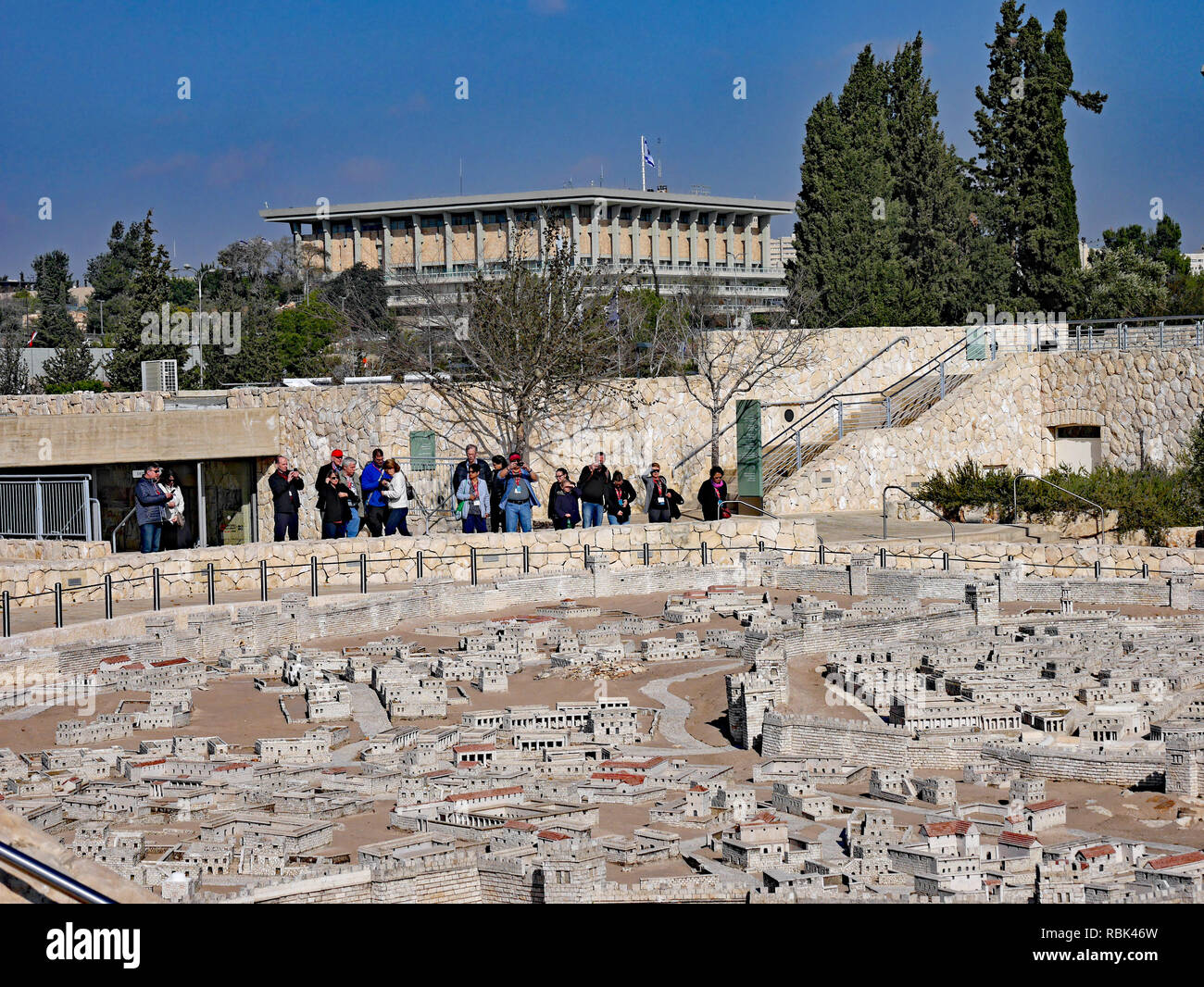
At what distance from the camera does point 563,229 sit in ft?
273

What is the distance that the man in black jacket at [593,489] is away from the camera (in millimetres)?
20578

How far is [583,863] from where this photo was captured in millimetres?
8602

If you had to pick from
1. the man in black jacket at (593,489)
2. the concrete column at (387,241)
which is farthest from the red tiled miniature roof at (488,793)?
the concrete column at (387,241)

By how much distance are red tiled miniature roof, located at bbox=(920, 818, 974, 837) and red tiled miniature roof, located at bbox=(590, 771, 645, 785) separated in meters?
2.44

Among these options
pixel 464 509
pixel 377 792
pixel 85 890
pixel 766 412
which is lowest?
pixel 377 792

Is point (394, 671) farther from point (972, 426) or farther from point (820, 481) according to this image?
point (972, 426)

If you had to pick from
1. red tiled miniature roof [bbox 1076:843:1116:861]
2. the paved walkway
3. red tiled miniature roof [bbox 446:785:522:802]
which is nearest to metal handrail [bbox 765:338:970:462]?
the paved walkway

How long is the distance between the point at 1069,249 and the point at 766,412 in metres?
12.8

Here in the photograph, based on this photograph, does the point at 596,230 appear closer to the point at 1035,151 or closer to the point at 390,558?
the point at 1035,151

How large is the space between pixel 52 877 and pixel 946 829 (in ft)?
20.1

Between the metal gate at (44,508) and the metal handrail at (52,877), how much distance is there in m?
15.5

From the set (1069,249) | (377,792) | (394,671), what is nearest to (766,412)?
(1069,249)

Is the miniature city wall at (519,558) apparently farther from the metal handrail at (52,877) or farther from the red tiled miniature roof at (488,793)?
the metal handrail at (52,877)

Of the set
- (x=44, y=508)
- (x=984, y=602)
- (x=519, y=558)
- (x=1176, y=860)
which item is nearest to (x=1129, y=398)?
(x=984, y=602)
